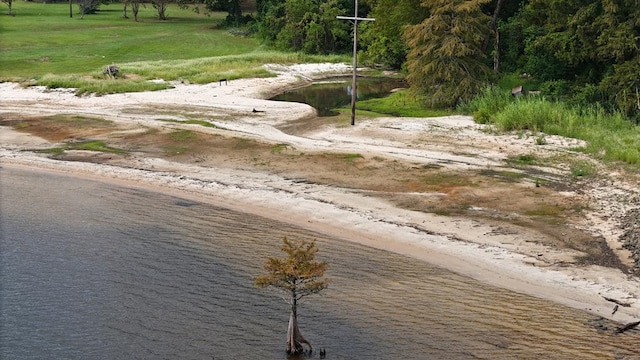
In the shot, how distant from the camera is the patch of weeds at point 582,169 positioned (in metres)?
24.8

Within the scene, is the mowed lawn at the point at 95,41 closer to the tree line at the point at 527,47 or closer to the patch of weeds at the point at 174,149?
the tree line at the point at 527,47

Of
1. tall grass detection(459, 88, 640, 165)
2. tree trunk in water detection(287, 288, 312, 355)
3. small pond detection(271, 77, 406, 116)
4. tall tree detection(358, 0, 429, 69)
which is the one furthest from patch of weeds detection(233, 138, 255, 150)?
tree trunk in water detection(287, 288, 312, 355)

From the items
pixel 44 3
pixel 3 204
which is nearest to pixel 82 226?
pixel 3 204

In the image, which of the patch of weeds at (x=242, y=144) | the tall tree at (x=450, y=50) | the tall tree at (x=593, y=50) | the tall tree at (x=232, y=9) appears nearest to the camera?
the patch of weeds at (x=242, y=144)

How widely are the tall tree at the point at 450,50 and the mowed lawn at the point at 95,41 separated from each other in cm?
2089

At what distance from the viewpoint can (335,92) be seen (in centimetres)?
4794

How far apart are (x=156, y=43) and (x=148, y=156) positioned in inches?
1423

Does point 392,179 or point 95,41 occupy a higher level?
point 95,41

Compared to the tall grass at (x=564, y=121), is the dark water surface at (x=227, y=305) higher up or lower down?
lower down

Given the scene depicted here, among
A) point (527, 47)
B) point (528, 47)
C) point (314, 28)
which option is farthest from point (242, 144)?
point (314, 28)

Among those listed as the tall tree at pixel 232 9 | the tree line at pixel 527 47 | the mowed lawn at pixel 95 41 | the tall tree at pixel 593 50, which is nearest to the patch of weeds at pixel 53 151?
the mowed lawn at pixel 95 41

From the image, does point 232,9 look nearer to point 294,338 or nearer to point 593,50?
point 593,50

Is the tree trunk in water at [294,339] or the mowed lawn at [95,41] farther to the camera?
the mowed lawn at [95,41]

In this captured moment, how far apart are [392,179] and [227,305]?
10.1 m
